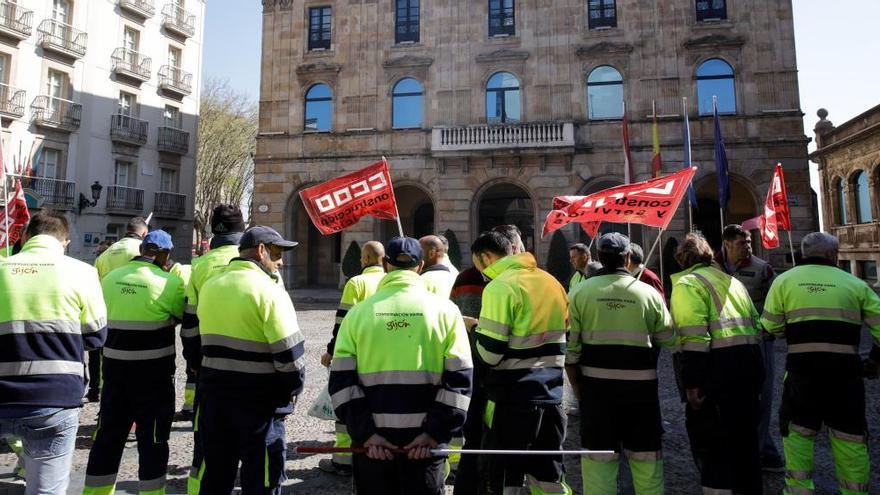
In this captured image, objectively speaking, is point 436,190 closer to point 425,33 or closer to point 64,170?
point 425,33

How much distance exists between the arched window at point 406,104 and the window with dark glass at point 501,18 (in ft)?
13.4

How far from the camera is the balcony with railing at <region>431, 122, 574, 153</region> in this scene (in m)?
19.7

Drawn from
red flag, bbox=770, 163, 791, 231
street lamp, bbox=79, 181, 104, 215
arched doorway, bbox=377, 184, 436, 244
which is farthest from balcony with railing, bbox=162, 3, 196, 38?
red flag, bbox=770, 163, 791, 231

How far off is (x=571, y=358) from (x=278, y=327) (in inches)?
90.5

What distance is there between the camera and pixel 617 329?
3787 mm

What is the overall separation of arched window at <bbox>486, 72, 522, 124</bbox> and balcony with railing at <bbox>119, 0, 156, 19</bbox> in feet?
67.9

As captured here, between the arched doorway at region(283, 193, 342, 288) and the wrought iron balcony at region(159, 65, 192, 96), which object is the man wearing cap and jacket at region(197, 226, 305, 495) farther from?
the wrought iron balcony at region(159, 65, 192, 96)

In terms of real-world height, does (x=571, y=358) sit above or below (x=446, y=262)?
below

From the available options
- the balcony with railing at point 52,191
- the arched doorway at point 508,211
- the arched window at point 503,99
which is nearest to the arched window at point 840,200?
the arched doorway at point 508,211

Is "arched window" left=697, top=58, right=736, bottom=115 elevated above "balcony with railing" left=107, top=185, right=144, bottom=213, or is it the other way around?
"arched window" left=697, top=58, right=736, bottom=115

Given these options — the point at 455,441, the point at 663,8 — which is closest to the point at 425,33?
the point at 663,8

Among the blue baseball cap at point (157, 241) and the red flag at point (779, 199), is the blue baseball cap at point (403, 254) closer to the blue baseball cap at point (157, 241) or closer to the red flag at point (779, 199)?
the blue baseball cap at point (157, 241)

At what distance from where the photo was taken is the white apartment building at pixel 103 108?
22.5 m

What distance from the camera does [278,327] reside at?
3277mm
